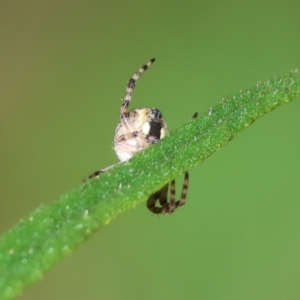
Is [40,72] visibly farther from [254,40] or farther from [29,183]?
[254,40]

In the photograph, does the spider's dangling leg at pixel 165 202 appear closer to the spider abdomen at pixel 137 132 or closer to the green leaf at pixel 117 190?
the spider abdomen at pixel 137 132

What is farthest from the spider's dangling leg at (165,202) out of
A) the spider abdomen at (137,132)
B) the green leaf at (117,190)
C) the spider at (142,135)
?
the green leaf at (117,190)

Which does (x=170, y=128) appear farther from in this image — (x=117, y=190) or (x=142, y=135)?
(x=117, y=190)

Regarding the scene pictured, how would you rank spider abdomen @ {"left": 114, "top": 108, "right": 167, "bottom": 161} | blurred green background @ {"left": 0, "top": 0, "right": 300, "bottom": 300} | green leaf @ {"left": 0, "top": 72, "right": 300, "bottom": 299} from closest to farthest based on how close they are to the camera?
green leaf @ {"left": 0, "top": 72, "right": 300, "bottom": 299} → spider abdomen @ {"left": 114, "top": 108, "right": 167, "bottom": 161} → blurred green background @ {"left": 0, "top": 0, "right": 300, "bottom": 300}

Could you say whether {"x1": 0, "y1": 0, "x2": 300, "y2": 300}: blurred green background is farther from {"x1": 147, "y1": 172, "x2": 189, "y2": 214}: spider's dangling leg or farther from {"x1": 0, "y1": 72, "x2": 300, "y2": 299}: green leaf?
{"x1": 0, "y1": 72, "x2": 300, "y2": 299}: green leaf

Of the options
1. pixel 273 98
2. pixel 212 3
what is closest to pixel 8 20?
pixel 212 3

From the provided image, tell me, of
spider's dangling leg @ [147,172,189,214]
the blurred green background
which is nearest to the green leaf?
spider's dangling leg @ [147,172,189,214]

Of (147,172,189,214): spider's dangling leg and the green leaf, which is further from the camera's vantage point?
(147,172,189,214): spider's dangling leg
